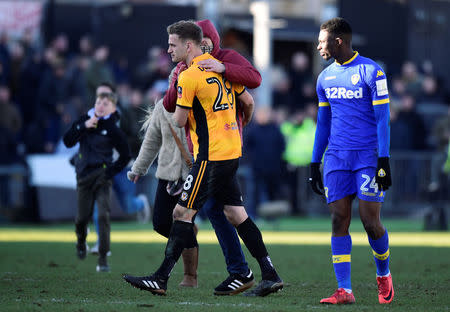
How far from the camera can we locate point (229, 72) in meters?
7.77

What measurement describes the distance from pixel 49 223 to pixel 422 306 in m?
12.5

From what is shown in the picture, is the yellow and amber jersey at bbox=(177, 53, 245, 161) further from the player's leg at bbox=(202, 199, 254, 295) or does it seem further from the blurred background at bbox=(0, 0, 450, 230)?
the blurred background at bbox=(0, 0, 450, 230)

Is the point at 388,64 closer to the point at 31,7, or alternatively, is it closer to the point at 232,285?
the point at 31,7

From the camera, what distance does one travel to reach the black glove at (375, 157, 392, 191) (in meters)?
7.41

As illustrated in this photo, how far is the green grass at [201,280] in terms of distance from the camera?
747cm

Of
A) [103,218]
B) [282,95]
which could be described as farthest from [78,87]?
[103,218]

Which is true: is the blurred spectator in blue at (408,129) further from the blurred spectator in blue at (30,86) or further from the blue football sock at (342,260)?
the blue football sock at (342,260)

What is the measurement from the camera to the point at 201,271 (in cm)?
1043

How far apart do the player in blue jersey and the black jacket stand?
313 cm

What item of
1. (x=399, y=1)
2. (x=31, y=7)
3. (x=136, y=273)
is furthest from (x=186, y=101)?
(x=399, y=1)

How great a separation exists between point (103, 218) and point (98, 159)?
0.63 m

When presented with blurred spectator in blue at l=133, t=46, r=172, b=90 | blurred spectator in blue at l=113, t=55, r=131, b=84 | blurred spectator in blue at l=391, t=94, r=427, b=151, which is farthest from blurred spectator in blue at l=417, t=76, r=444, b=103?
blurred spectator in blue at l=113, t=55, r=131, b=84

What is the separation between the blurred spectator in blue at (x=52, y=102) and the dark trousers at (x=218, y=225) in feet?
37.1

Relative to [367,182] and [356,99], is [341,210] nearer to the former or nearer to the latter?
[367,182]
